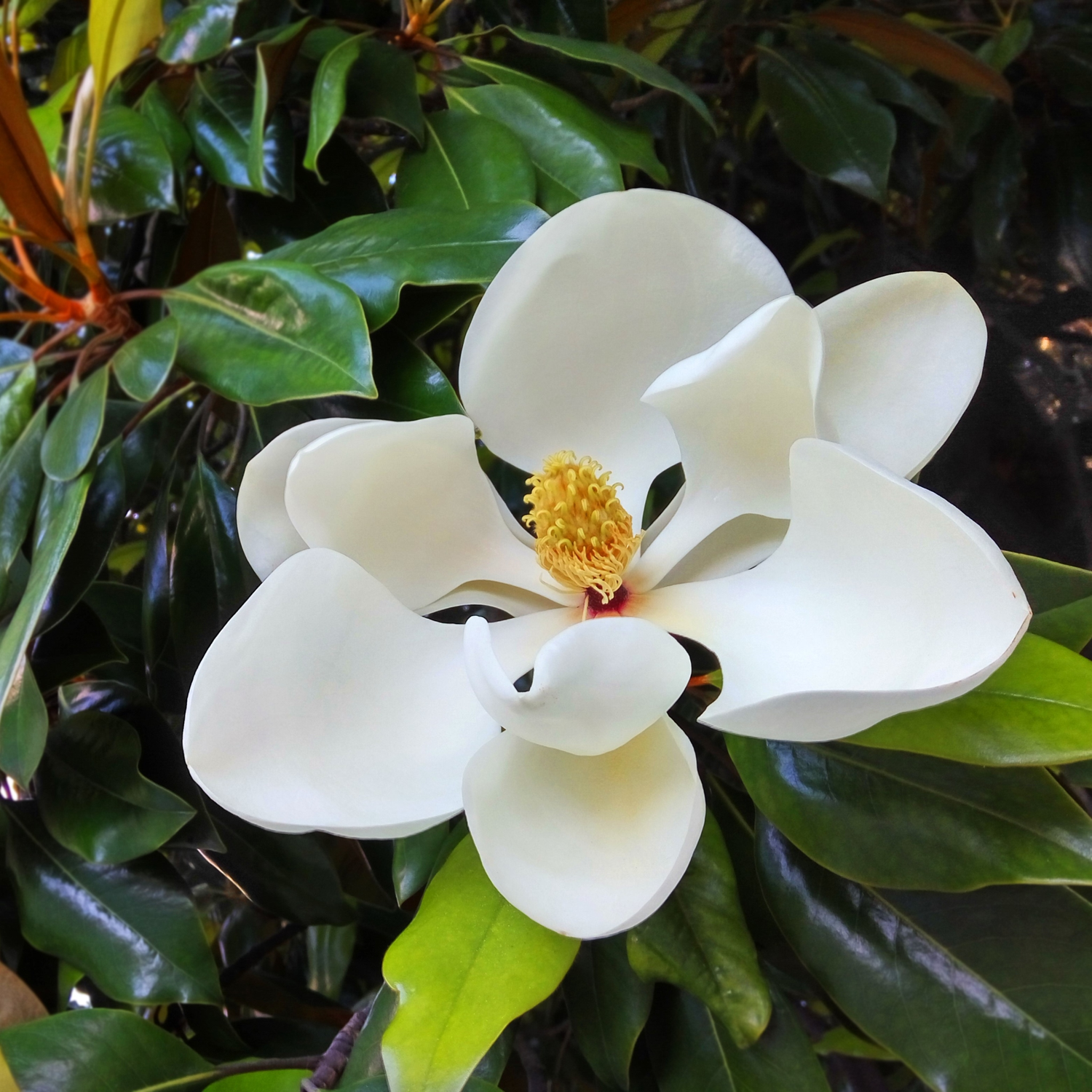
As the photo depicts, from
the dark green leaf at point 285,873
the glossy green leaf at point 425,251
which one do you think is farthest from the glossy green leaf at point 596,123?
the dark green leaf at point 285,873

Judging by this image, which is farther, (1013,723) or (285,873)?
(285,873)

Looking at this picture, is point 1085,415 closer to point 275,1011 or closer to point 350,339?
point 350,339

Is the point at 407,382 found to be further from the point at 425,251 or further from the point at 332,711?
the point at 332,711

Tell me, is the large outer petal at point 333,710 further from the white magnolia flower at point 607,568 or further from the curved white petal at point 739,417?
the curved white petal at point 739,417

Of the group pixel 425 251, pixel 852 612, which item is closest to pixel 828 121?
pixel 425 251

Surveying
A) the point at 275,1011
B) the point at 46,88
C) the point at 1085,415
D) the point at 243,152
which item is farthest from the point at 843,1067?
the point at 46,88

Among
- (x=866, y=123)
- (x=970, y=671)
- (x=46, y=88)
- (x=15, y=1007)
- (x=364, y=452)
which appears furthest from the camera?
(x=46, y=88)

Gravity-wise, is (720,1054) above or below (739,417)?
below
